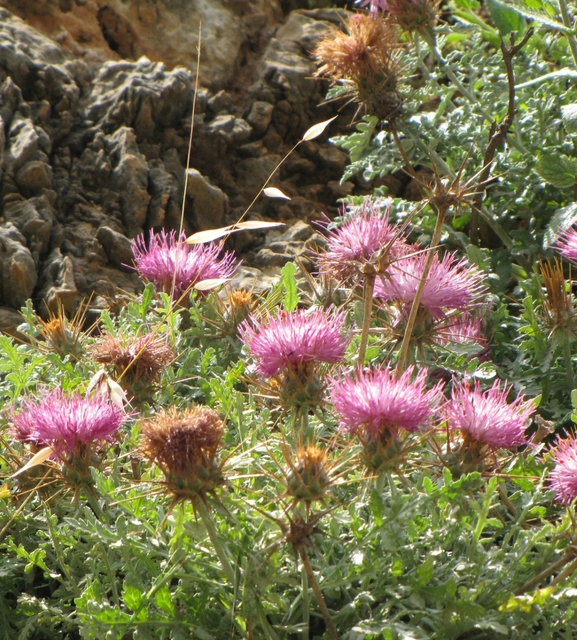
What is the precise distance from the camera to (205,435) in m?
1.52

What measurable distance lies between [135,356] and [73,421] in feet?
1.31

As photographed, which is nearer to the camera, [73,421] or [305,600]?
[305,600]

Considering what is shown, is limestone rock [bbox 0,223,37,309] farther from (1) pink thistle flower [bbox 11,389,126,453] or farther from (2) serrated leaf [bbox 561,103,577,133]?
(2) serrated leaf [bbox 561,103,577,133]

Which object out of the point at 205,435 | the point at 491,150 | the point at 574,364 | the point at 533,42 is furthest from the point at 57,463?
the point at 533,42

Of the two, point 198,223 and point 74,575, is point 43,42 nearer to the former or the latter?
point 198,223

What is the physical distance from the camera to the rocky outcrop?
375 centimetres

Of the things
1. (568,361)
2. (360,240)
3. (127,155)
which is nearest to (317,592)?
(360,240)

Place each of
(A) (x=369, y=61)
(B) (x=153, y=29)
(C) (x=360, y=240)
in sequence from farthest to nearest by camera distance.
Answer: (B) (x=153, y=29), (A) (x=369, y=61), (C) (x=360, y=240)

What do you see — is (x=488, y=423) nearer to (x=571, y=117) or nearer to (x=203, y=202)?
(x=571, y=117)

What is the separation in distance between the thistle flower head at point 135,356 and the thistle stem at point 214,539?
73 cm

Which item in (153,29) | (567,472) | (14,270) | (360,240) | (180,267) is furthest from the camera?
(153,29)

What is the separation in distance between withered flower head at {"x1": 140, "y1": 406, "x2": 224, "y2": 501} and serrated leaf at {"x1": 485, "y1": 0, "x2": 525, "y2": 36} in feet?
5.94

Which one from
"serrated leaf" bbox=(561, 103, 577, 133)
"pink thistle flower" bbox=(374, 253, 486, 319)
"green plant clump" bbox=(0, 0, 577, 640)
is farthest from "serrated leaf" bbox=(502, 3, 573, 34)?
"pink thistle flower" bbox=(374, 253, 486, 319)

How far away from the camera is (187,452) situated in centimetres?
150
